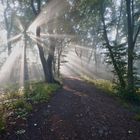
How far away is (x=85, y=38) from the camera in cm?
4647

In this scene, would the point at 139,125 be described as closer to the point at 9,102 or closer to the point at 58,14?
the point at 9,102

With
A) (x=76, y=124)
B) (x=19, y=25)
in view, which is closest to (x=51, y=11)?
(x=76, y=124)

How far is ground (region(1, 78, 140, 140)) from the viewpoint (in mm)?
9219

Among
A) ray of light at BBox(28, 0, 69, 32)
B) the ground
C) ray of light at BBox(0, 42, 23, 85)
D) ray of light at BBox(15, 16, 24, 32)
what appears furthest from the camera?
ray of light at BBox(15, 16, 24, 32)

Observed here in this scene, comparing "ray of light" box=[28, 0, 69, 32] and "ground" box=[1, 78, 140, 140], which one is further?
"ray of light" box=[28, 0, 69, 32]

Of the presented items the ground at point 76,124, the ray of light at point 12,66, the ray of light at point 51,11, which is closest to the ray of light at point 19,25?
the ray of light at point 12,66

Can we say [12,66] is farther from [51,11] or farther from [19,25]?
[51,11]

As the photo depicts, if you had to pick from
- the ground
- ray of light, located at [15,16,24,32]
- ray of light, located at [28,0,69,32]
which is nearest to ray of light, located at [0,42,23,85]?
ray of light, located at [15,16,24,32]

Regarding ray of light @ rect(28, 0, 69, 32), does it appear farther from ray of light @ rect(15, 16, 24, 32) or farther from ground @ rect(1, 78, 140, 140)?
ray of light @ rect(15, 16, 24, 32)

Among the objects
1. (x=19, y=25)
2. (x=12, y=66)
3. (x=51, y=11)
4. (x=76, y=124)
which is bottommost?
(x=12, y=66)

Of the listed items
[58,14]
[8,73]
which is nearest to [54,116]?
[58,14]

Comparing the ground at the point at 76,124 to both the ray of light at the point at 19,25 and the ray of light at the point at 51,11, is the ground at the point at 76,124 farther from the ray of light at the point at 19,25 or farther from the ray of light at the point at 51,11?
the ray of light at the point at 19,25

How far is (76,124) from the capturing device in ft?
33.1

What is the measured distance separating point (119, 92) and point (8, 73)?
2249cm
